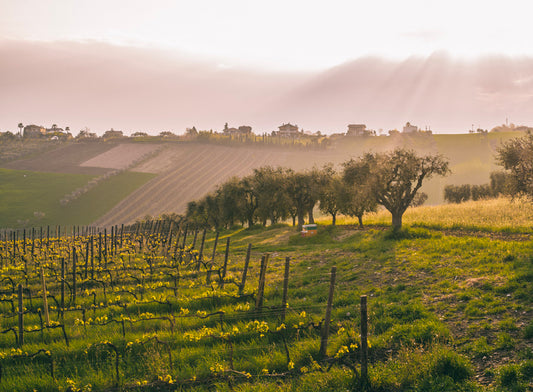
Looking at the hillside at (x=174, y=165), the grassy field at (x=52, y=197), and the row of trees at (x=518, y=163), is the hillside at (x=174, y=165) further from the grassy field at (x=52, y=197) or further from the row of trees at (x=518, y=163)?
the row of trees at (x=518, y=163)

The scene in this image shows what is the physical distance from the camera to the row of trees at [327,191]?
37219mm

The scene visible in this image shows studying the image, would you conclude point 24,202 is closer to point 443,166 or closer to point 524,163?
point 443,166

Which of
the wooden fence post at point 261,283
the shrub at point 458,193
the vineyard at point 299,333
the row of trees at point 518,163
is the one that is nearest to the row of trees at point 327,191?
the row of trees at point 518,163

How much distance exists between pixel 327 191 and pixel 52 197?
106 meters

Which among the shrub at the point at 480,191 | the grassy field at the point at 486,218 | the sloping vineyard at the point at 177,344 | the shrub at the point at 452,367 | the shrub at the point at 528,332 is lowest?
the sloping vineyard at the point at 177,344

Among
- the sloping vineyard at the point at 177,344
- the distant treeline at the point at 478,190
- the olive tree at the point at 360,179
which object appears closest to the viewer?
the sloping vineyard at the point at 177,344

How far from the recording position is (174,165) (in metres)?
162

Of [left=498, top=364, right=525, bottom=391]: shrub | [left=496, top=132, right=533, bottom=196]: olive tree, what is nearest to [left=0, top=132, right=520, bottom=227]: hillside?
[left=496, top=132, right=533, bottom=196]: olive tree

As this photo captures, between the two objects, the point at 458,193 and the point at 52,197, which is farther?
the point at 52,197

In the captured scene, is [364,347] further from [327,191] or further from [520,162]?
[327,191]

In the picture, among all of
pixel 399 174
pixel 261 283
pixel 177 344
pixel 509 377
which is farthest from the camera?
pixel 399 174

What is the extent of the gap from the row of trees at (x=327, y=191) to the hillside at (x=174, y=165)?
3681cm

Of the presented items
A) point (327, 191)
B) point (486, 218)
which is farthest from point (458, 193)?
point (486, 218)

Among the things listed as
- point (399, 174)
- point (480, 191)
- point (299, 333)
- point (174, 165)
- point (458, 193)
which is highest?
point (174, 165)
